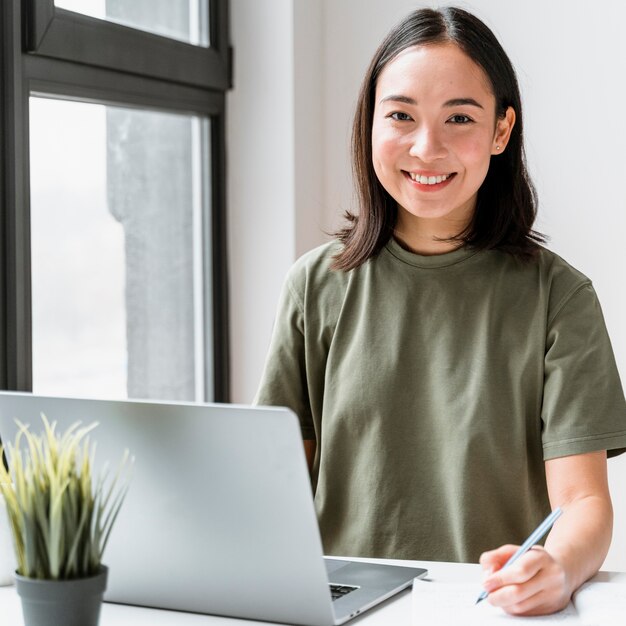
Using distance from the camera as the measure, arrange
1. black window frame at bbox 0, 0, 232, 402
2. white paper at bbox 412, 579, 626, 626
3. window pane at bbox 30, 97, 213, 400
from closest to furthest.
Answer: white paper at bbox 412, 579, 626, 626, black window frame at bbox 0, 0, 232, 402, window pane at bbox 30, 97, 213, 400

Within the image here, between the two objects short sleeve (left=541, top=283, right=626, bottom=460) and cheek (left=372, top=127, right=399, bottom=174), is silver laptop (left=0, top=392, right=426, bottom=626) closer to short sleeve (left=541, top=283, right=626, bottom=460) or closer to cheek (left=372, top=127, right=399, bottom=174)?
short sleeve (left=541, top=283, right=626, bottom=460)

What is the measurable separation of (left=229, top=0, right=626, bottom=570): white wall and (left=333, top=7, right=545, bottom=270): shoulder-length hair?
78 cm

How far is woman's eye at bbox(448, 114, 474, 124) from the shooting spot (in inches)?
58.1

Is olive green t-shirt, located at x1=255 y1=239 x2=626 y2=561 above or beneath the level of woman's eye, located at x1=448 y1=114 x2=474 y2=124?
beneath

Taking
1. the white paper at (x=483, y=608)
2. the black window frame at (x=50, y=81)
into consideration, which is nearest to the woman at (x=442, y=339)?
the white paper at (x=483, y=608)

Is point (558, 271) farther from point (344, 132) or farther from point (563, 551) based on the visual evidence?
point (344, 132)

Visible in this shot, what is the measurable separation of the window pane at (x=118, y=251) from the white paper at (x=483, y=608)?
1131 mm

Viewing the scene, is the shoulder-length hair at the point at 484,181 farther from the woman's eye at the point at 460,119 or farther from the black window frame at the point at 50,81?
the black window frame at the point at 50,81

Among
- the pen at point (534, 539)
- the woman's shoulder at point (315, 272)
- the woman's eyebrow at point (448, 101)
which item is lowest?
the pen at point (534, 539)

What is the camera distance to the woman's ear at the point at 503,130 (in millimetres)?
1528

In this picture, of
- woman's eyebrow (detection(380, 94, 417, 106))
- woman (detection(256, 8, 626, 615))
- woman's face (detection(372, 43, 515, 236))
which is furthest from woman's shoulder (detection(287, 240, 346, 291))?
woman's eyebrow (detection(380, 94, 417, 106))

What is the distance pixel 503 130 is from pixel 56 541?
935 mm

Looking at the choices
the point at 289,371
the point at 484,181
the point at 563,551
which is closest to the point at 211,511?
the point at 563,551

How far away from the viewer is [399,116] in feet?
4.93
